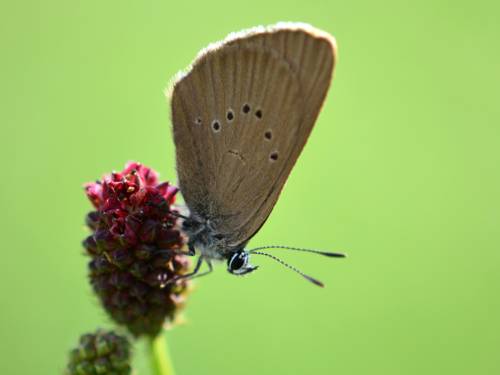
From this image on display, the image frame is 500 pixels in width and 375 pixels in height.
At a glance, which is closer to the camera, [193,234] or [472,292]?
[193,234]

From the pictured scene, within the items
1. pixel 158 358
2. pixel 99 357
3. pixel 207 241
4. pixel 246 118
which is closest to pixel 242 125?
pixel 246 118

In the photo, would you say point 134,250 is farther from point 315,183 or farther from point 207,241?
point 315,183

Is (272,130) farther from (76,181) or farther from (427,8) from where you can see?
(427,8)

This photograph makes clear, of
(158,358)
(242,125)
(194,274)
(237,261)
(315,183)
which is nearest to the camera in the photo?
(158,358)

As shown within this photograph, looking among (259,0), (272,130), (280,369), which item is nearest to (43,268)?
(280,369)

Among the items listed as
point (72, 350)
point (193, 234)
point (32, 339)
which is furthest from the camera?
point (32, 339)

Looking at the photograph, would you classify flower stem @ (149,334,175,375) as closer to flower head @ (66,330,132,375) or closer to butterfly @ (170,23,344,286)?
flower head @ (66,330,132,375)
